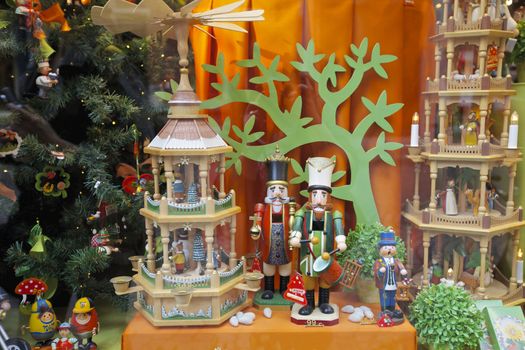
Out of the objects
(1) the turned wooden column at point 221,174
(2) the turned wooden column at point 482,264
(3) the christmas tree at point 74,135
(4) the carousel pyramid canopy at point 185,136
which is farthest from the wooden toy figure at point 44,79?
(2) the turned wooden column at point 482,264

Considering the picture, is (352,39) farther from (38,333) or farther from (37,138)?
(38,333)

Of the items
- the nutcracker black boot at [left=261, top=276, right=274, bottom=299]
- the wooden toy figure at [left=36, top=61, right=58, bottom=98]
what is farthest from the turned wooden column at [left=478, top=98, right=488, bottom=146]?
the wooden toy figure at [left=36, top=61, right=58, bottom=98]

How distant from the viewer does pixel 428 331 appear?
1.65 meters

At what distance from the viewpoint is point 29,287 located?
67.4 inches

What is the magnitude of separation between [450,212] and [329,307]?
53cm

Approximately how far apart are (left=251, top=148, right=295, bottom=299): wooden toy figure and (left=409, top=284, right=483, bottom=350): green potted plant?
0.45m

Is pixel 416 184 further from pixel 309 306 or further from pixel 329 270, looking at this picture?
pixel 309 306

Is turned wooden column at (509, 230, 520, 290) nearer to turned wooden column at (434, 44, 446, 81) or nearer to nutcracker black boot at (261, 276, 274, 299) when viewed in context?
turned wooden column at (434, 44, 446, 81)

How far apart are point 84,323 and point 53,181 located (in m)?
0.45

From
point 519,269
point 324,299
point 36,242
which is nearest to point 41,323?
point 36,242

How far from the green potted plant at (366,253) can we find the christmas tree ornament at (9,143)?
105 cm

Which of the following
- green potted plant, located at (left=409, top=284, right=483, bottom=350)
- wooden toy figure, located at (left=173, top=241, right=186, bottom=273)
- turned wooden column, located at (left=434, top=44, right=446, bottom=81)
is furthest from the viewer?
turned wooden column, located at (left=434, top=44, right=446, bottom=81)

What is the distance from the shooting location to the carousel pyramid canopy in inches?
63.9

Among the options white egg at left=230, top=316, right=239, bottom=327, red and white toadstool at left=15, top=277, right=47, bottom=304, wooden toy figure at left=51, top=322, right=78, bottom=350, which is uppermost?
red and white toadstool at left=15, top=277, right=47, bottom=304
